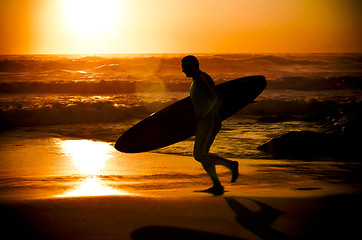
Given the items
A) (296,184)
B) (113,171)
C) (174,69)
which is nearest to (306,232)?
(296,184)

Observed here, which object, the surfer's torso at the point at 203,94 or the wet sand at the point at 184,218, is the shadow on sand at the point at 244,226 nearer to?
the wet sand at the point at 184,218

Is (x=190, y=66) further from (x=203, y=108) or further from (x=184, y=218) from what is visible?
(x=184, y=218)

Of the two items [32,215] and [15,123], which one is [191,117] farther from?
[15,123]

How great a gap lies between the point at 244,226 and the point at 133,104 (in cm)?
1755

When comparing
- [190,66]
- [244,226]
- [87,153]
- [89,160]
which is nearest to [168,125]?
[190,66]

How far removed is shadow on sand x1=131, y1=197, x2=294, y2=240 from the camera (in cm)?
276

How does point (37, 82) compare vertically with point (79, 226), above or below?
above

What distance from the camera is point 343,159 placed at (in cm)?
749

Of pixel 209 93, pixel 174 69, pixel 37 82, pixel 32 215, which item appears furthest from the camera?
pixel 174 69

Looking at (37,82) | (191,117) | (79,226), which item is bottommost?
(79,226)

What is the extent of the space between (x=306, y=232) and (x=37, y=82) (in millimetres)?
31629

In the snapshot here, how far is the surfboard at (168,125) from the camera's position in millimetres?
5206

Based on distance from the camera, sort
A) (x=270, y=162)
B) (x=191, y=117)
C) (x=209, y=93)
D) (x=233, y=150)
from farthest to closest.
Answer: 1. (x=233, y=150)
2. (x=270, y=162)
3. (x=191, y=117)
4. (x=209, y=93)

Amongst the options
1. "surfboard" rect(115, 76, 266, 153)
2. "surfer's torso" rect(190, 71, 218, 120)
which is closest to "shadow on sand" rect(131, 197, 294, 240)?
"surfer's torso" rect(190, 71, 218, 120)
